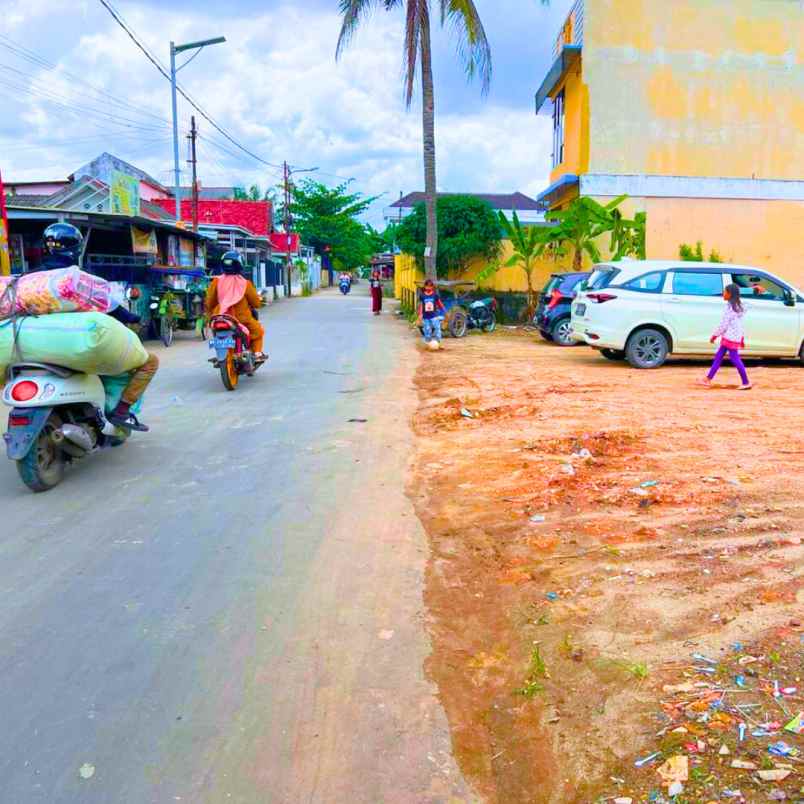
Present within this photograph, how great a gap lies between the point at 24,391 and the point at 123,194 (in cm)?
1816

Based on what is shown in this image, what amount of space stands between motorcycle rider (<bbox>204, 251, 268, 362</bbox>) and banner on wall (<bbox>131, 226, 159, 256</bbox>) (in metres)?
8.81

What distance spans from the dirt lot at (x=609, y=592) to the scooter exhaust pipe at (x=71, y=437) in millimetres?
2574

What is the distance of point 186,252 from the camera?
25703 mm

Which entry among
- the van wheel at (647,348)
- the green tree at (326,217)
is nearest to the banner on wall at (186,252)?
the van wheel at (647,348)

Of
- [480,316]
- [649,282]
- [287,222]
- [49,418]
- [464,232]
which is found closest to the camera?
[49,418]

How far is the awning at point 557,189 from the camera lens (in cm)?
2395

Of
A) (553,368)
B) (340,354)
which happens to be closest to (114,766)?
(553,368)

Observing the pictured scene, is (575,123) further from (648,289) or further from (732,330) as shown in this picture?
(732,330)

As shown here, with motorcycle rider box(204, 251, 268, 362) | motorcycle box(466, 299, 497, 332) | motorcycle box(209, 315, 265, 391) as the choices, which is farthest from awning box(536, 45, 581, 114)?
motorcycle box(209, 315, 265, 391)

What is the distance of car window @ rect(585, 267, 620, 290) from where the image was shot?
13.8m

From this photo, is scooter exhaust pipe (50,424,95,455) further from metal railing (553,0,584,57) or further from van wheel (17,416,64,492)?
metal railing (553,0,584,57)

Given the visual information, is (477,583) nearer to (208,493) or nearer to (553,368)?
(208,493)

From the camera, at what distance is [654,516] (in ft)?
17.5

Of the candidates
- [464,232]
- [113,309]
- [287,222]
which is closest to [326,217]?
[287,222]
